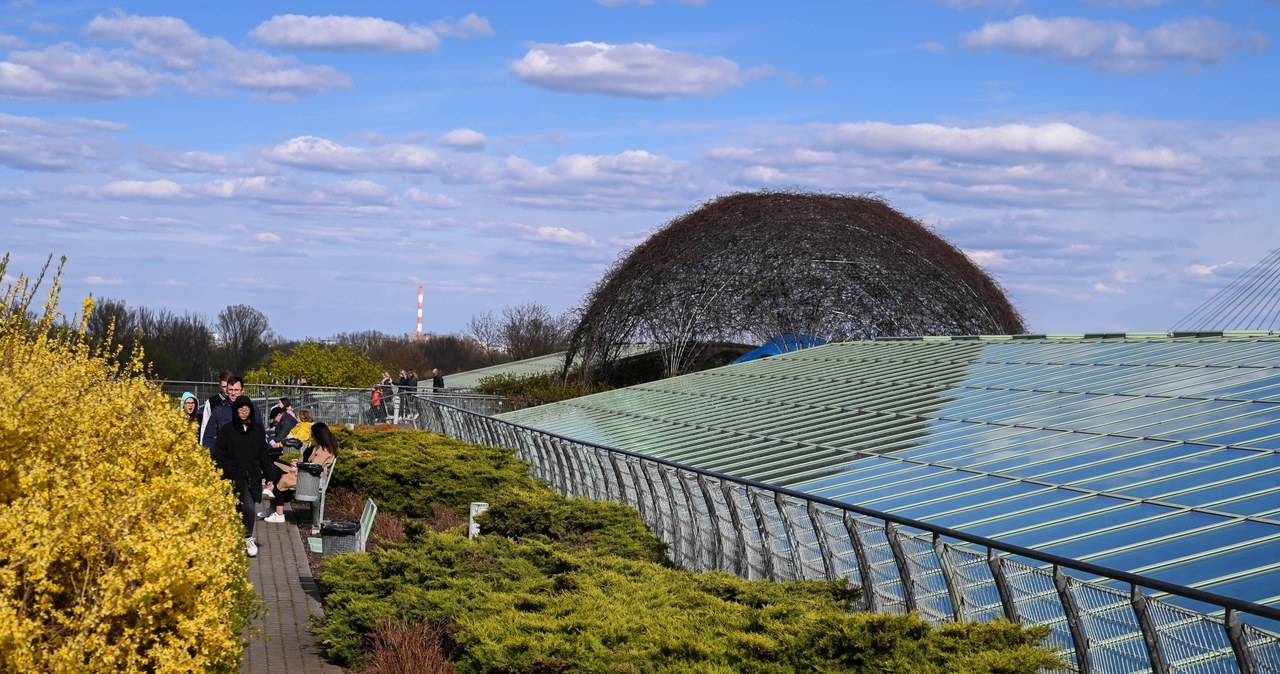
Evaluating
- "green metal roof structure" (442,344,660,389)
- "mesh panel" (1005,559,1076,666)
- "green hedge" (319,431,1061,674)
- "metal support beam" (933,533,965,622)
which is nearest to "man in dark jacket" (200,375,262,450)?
"green hedge" (319,431,1061,674)

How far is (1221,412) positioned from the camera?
43.0 feet

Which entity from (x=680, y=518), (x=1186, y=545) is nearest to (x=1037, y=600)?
(x=1186, y=545)

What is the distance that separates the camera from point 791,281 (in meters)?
40.5

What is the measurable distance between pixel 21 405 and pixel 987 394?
→ 12765mm

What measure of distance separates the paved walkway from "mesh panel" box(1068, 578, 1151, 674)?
4837 mm

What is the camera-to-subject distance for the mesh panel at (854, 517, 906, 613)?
9.75m

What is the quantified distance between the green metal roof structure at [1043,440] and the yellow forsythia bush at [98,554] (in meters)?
5.69

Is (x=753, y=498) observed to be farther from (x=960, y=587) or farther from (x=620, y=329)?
(x=620, y=329)

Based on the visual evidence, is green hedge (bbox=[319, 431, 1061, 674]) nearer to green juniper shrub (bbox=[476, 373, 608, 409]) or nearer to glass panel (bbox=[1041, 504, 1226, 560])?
glass panel (bbox=[1041, 504, 1226, 560])

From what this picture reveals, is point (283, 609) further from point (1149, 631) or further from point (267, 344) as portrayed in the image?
point (267, 344)

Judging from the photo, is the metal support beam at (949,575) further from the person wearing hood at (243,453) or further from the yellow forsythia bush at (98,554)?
the person wearing hood at (243,453)

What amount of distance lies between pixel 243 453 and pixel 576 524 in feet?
11.8

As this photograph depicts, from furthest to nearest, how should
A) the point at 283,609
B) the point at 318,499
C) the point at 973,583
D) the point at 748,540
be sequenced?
the point at 318,499
the point at 748,540
the point at 283,609
the point at 973,583

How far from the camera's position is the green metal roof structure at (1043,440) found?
9.69 meters
